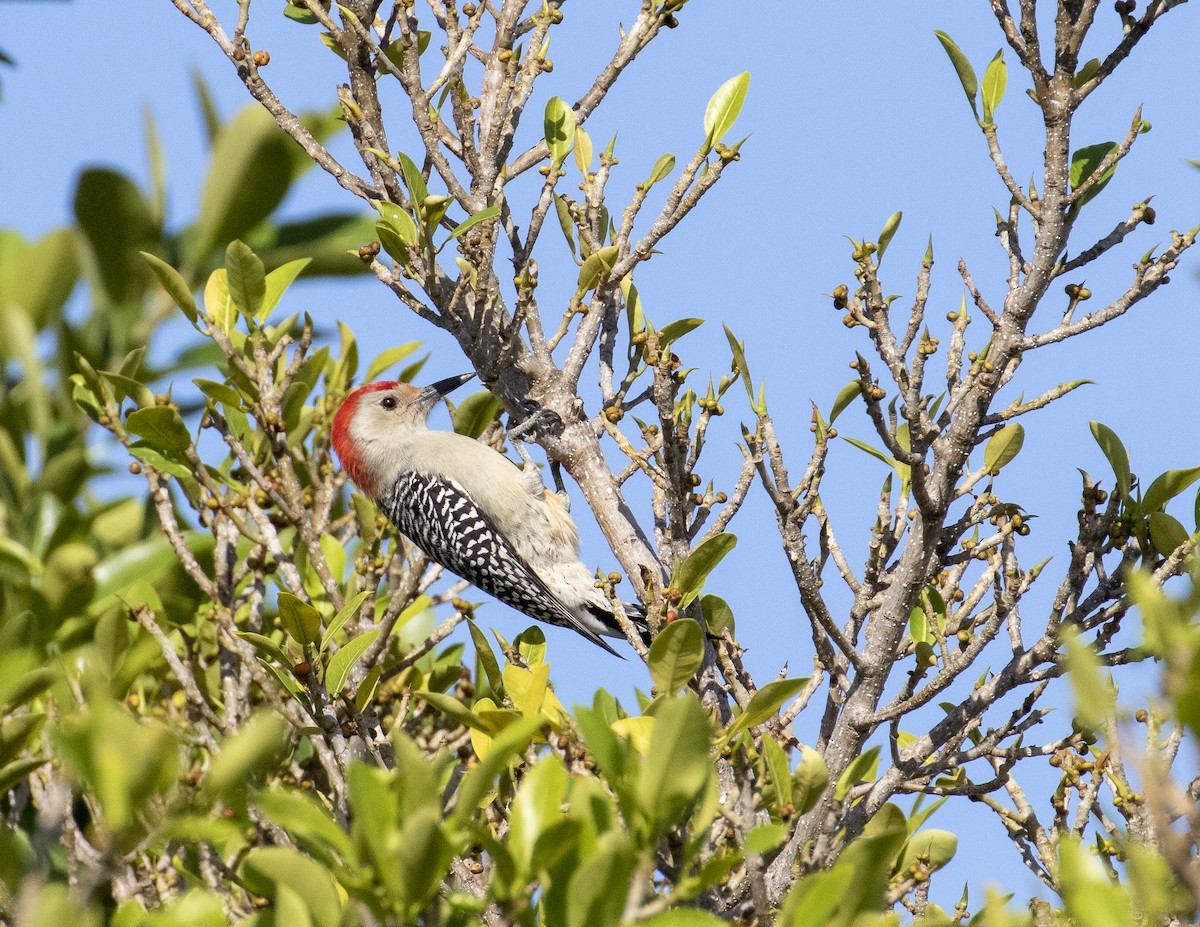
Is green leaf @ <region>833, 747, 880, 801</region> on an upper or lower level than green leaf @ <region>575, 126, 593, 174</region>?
lower

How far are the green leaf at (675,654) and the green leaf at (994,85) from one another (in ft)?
5.79

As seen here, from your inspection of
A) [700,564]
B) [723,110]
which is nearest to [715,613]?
[700,564]

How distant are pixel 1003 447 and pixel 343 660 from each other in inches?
78.3

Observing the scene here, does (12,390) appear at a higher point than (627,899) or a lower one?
higher

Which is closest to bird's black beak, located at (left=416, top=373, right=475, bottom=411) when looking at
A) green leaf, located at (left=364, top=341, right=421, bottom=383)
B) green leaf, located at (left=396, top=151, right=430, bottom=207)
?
green leaf, located at (left=364, top=341, right=421, bottom=383)

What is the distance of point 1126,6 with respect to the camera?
335cm

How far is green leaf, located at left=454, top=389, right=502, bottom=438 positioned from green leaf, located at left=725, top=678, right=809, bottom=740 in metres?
2.35

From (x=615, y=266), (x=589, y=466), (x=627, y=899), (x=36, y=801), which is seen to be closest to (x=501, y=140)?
(x=615, y=266)

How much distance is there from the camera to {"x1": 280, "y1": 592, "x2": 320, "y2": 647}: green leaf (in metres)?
3.41

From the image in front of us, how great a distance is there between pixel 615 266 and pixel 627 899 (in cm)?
241

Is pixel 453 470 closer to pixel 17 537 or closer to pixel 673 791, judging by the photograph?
pixel 17 537

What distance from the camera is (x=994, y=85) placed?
3.62 m

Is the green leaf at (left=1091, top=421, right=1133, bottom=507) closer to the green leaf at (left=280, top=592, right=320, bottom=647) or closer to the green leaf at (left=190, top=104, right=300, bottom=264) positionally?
Answer: the green leaf at (left=280, top=592, right=320, bottom=647)

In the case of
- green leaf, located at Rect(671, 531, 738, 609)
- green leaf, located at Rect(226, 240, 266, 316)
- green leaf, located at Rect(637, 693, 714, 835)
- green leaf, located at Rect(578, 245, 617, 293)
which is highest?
green leaf, located at Rect(578, 245, 617, 293)
